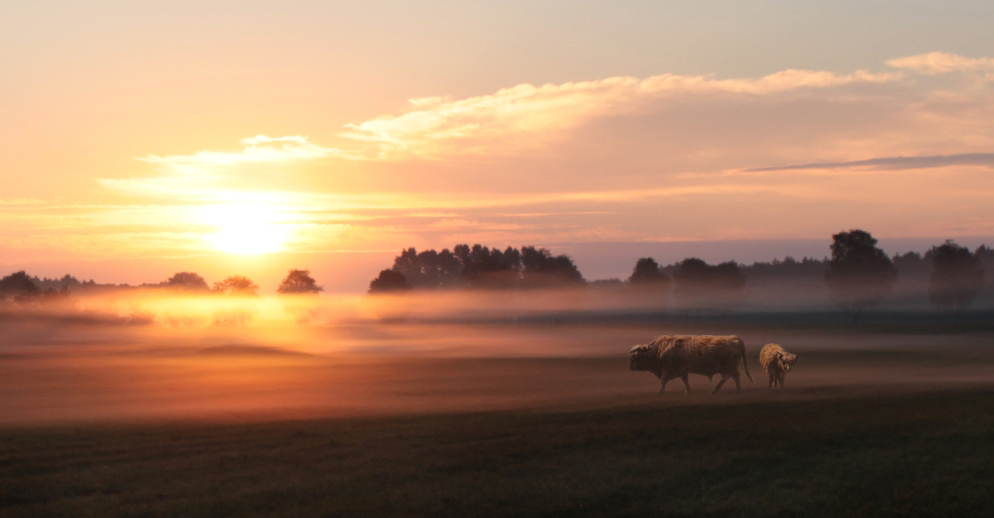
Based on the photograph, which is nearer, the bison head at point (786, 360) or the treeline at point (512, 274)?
the bison head at point (786, 360)

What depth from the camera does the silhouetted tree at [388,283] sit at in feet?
550

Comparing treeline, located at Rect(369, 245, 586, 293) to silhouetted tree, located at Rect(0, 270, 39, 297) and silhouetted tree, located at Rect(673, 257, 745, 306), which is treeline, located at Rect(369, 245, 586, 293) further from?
silhouetted tree, located at Rect(0, 270, 39, 297)

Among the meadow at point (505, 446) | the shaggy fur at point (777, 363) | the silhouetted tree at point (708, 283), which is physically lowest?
the meadow at point (505, 446)

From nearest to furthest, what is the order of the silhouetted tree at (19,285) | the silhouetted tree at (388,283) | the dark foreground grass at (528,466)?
the dark foreground grass at (528,466) → the silhouetted tree at (19,285) → the silhouetted tree at (388,283)

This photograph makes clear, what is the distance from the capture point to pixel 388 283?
168750mm

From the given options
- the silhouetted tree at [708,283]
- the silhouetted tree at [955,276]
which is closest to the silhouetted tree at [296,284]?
the silhouetted tree at [708,283]

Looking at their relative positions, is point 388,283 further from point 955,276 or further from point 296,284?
point 955,276

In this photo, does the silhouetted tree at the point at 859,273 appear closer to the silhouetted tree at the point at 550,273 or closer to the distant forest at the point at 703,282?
the distant forest at the point at 703,282

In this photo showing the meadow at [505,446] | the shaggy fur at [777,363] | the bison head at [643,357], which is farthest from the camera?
the bison head at [643,357]

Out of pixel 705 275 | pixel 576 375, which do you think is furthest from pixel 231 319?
pixel 576 375

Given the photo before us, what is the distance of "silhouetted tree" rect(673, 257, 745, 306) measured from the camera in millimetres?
160875

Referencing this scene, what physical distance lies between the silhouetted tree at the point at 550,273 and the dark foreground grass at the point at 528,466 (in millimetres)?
147854

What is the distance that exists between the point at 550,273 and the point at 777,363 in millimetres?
142203

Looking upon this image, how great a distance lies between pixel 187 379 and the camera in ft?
178
